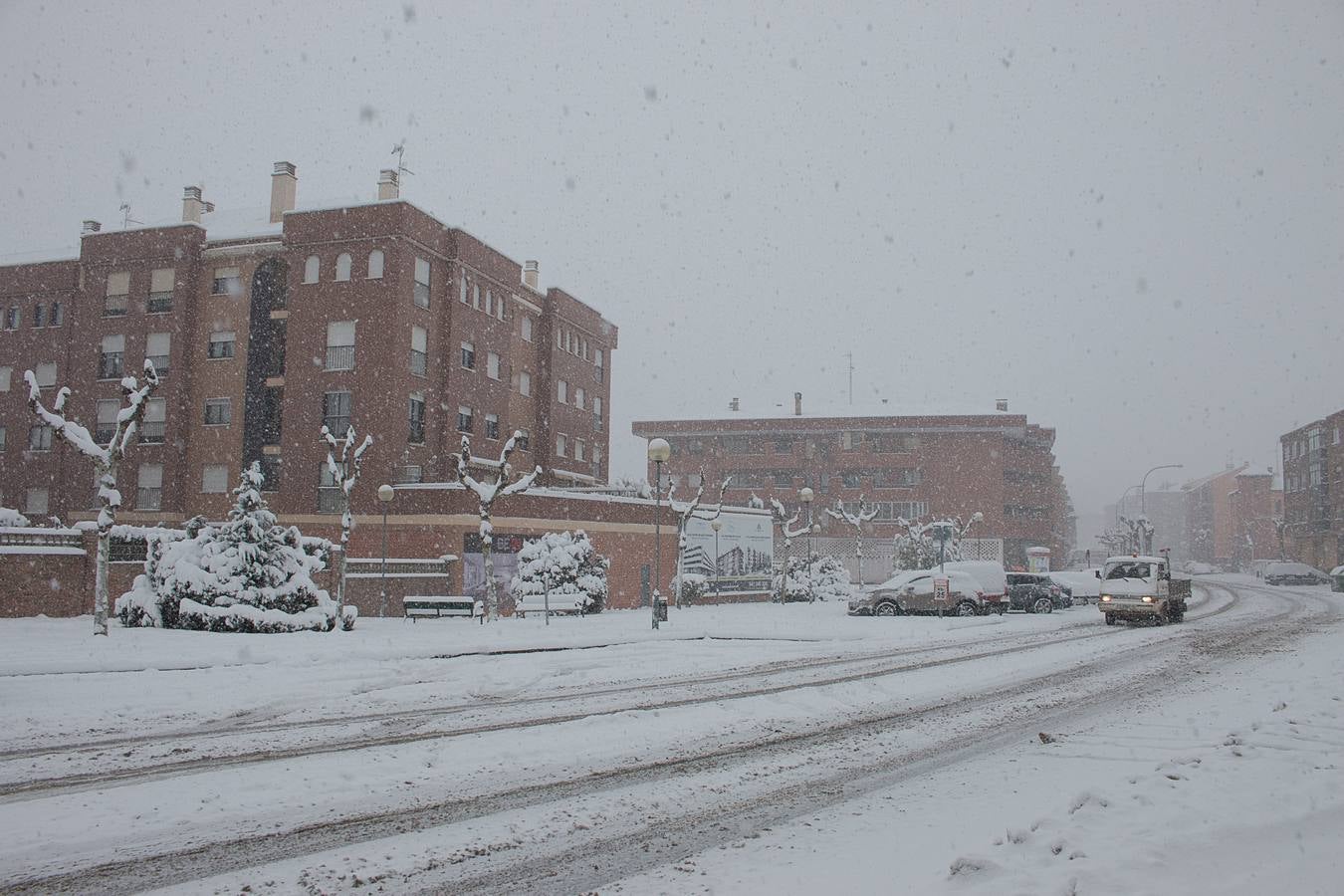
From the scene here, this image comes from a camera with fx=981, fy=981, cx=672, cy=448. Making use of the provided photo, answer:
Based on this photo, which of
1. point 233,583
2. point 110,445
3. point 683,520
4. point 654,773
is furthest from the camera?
point 683,520

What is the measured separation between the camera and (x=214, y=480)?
37.7m

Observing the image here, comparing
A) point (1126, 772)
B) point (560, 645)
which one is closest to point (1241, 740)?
point (1126, 772)

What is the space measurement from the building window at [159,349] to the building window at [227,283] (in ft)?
8.40

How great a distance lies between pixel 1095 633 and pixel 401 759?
66.4 ft

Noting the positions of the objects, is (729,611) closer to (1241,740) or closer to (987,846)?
(1241,740)

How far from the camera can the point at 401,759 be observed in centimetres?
834

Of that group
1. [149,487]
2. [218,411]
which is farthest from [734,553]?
[149,487]

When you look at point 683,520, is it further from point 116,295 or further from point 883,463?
point 883,463

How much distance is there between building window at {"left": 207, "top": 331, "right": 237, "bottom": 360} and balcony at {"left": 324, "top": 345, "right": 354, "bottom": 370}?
524 centimetres

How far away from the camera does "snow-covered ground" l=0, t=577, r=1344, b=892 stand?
5.33 metres

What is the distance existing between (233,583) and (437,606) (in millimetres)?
6739

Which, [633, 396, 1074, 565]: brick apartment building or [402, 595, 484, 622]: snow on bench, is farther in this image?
[633, 396, 1074, 565]: brick apartment building

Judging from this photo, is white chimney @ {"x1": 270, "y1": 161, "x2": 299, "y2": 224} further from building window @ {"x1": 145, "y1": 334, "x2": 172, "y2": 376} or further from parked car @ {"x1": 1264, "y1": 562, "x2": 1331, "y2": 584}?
parked car @ {"x1": 1264, "y1": 562, "x2": 1331, "y2": 584}

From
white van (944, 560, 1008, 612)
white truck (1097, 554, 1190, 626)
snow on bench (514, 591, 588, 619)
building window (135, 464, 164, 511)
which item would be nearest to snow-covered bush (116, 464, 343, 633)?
snow on bench (514, 591, 588, 619)
